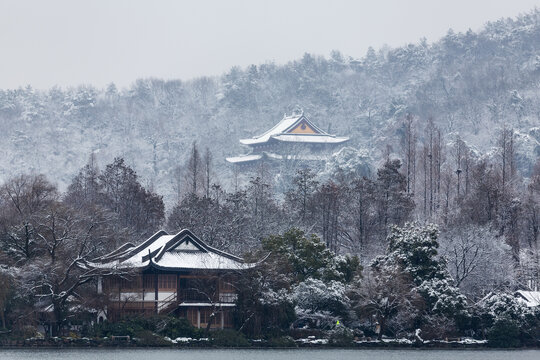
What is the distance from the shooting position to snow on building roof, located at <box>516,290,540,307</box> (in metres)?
54.2

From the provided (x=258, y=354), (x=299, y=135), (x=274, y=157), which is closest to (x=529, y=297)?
(x=258, y=354)

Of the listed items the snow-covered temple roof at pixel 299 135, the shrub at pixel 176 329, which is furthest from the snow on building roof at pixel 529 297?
the snow-covered temple roof at pixel 299 135

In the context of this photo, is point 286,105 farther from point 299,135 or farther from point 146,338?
point 146,338

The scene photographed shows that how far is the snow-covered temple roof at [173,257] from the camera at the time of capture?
54.4 metres

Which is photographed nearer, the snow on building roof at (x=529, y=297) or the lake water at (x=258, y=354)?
the lake water at (x=258, y=354)

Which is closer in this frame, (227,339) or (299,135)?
(227,339)

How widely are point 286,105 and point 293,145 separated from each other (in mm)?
32516

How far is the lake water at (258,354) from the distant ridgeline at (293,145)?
64.0m

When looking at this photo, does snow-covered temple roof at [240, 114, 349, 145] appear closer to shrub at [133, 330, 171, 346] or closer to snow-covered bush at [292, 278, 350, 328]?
snow-covered bush at [292, 278, 350, 328]

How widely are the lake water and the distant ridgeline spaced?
64.0 m

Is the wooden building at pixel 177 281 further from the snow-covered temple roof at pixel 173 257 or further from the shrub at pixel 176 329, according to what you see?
the shrub at pixel 176 329

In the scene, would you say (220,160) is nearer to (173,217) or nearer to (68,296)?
(173,217)

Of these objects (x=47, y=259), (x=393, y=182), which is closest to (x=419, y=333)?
(x=47, y=259)

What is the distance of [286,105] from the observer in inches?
5871
